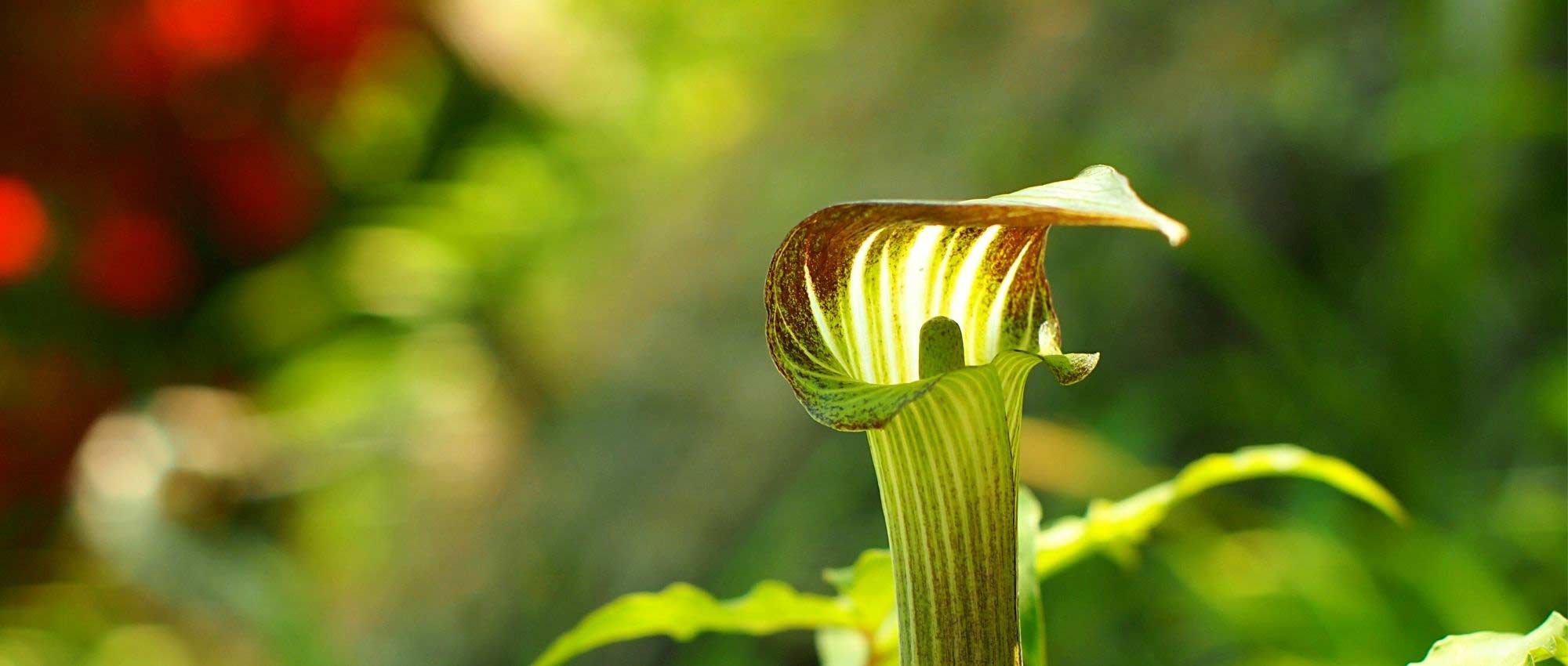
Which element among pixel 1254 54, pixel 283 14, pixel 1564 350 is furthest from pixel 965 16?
pixel 283 14

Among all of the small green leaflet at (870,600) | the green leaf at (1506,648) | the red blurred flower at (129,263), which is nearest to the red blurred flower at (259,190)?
the red blurred flower at (129,263)

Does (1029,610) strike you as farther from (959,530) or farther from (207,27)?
(207,27)

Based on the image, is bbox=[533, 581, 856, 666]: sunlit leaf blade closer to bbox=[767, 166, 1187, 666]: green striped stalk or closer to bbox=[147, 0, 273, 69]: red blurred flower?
bbox=[767, 166, 1187, 666]: green striped stalk

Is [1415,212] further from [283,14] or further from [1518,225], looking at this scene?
[283,14]

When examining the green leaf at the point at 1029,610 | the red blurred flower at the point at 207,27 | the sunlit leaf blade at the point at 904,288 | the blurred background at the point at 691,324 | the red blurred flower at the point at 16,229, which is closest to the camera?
the sunlit leaf blade at the point at 904,288

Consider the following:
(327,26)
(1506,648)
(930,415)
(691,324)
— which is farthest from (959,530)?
(327,26)

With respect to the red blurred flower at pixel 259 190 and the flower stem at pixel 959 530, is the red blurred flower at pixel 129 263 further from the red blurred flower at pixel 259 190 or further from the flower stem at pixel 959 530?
the flower stem at pixel 959 530
